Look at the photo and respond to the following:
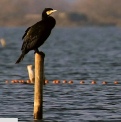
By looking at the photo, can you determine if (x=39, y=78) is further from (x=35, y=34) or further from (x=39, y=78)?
(x=35, y=34)

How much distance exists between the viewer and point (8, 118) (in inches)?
1204

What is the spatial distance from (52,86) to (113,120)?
53.3 feet

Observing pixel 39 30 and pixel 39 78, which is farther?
pixel 39 30

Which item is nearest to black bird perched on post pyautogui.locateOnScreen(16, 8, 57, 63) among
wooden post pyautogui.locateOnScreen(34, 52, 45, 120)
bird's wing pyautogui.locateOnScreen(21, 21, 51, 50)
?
bird's wing pyautogui.locateOnScreen(21, 21, 51, 50)

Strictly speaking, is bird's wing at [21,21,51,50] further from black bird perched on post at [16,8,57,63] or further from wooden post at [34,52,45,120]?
wooden post at [34,52,45,120]

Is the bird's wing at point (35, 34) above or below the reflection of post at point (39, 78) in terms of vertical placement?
above

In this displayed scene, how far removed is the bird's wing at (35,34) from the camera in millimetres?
31594

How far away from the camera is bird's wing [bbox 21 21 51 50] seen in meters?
31.6

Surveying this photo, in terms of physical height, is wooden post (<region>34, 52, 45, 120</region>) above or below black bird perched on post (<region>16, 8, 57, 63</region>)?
below

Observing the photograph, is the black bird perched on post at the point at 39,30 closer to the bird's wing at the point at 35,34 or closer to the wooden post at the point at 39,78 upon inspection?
the bird's wing at the point at 35,34

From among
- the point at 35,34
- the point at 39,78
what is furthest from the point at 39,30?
the point at 39,78

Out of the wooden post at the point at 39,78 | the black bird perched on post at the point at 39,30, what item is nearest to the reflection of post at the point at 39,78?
the wooden post at the point at 39,78

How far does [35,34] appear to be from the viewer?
31641 mm

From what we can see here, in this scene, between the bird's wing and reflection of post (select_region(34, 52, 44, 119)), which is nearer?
reflection of post (select_region(34, 52, 44, 119))
